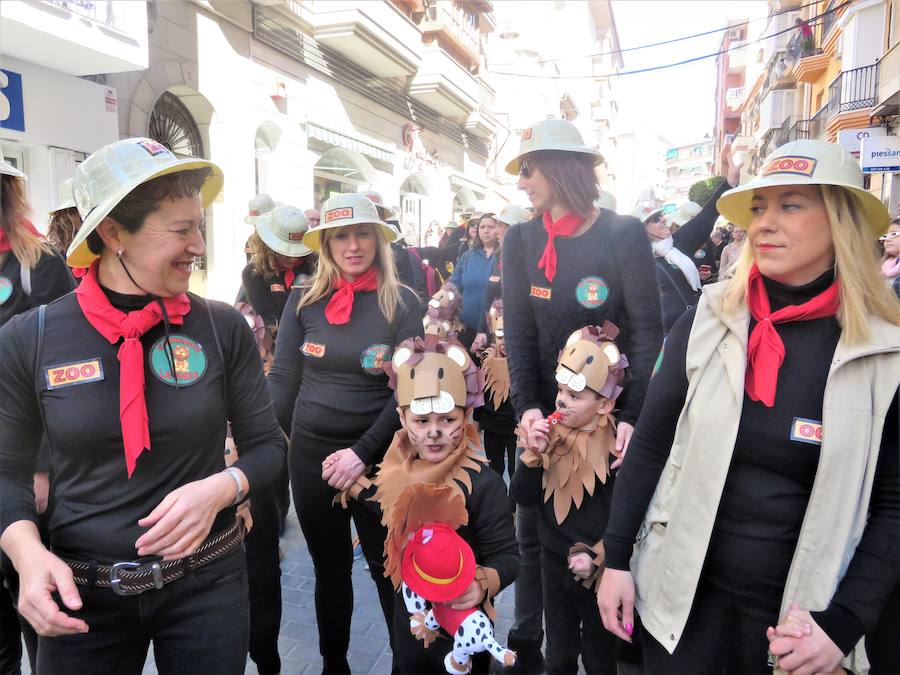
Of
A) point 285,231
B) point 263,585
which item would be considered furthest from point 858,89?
point 263,585

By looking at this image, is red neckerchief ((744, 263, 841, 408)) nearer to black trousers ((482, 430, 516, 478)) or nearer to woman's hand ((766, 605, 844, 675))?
woman's hand ((766, 605, 844, 675))

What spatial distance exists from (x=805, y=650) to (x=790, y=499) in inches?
13.4

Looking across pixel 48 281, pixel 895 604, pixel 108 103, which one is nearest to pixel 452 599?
pixel 895 604

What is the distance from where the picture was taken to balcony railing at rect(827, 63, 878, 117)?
19453mm

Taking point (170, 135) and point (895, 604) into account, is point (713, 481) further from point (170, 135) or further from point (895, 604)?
point (170, 135)

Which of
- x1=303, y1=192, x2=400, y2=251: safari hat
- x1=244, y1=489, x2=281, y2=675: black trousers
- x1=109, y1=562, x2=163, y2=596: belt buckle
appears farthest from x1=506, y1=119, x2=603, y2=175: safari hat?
x1=109, y1=562, x2=163, y2=596: belt buckle

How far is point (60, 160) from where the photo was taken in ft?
26.4

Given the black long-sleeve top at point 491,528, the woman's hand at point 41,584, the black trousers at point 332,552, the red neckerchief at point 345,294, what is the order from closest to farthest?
1. the woman's hand at point 41,584
2. the black long-sleeve top at point 491,528
3. the black trousers at point 332,552
4. the red neckerchief at point 345,294

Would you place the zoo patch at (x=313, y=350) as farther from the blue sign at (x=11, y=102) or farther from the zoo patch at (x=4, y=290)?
the blue sign at (x=11, y=102)

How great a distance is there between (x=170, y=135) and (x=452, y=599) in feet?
34.9

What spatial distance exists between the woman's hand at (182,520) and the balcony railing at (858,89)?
23.0 m

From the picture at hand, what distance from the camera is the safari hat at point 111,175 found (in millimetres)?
1592

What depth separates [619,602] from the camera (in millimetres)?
1794

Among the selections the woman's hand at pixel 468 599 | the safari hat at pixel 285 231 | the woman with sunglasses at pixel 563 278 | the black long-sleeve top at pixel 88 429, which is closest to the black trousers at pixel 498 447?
the woman with sunglasses at pixel 563 278
